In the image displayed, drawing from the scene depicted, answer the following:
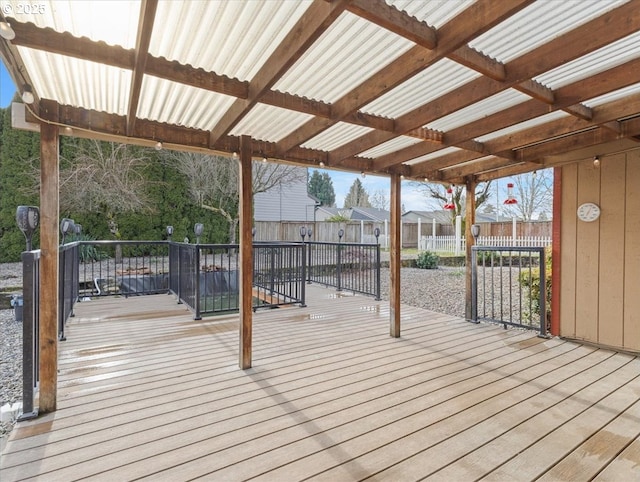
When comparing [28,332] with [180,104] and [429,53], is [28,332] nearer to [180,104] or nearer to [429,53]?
[180,104]

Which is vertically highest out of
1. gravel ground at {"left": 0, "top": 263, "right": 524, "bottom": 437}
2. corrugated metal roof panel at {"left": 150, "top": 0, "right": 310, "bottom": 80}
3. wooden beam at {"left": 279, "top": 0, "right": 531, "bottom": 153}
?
corrugated metal roof panel at {"left": 150, "top": 0, "right": 310, "bottom": 80}

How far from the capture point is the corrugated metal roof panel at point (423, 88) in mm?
2102

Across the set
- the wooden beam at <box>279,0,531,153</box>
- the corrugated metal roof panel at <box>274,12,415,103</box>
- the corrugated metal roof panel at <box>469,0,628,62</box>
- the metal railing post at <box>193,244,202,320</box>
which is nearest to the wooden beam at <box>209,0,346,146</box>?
the corrugated metal roof panel at <box>274,12,415,103</box>

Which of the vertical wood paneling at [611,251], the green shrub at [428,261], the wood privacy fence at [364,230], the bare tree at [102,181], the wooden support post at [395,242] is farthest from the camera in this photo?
the wood privacy fence at [364,230]

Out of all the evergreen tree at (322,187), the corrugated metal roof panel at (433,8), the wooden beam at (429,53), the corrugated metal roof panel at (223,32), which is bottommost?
the wooden beam at (429,53)

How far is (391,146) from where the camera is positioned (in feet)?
11.9

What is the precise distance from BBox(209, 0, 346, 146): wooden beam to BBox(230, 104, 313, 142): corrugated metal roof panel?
0.32m

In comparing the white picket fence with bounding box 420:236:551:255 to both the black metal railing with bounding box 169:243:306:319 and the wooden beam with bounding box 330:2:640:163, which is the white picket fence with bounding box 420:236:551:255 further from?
the wooden beam with bounding box 330:2:640:163

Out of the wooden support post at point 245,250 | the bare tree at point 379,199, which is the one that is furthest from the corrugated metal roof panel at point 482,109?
the bare tree at point 379,199

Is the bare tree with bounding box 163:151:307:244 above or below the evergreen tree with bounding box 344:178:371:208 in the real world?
below

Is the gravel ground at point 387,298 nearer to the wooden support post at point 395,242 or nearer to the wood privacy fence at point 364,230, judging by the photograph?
the wooden support post at point 395,242

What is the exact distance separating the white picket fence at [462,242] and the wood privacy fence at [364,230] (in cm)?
35

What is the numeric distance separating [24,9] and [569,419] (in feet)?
12.4

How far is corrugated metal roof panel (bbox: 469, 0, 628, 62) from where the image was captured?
1.54 meters
